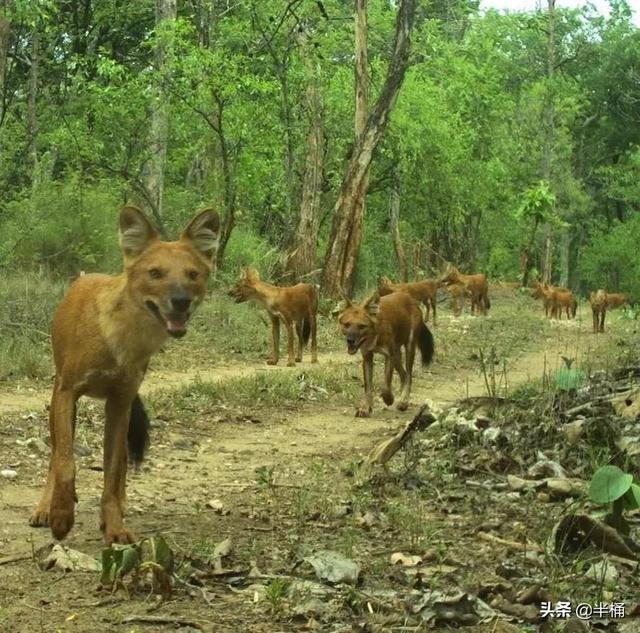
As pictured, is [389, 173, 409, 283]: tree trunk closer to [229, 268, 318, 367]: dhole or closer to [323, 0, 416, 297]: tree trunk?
[323, 0, 416, 297]: tree trunk

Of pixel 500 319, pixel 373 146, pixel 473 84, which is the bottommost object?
pixel 500 319

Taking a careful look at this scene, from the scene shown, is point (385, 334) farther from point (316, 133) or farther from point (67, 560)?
point (316, 133)

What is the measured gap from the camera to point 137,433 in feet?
19.2

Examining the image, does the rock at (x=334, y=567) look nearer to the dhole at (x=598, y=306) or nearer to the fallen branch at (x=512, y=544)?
the fallen branch at (x=512, y=544)

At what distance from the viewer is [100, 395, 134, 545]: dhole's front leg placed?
5.05 m

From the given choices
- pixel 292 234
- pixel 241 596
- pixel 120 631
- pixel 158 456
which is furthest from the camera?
pixel 292 234

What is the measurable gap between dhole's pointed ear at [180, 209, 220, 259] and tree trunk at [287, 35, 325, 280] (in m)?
15.3

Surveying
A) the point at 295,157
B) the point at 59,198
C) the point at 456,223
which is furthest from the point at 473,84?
the point at 59,198

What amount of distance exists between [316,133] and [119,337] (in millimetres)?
16915

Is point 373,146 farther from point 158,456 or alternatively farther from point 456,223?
point 456,223

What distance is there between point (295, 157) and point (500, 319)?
6252 millimetres

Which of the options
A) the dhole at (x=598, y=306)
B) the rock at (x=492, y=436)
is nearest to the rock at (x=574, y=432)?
the rock at (x=492, y=436)

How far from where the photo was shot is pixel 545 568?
4.56m

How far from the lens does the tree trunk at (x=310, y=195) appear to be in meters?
21.0
